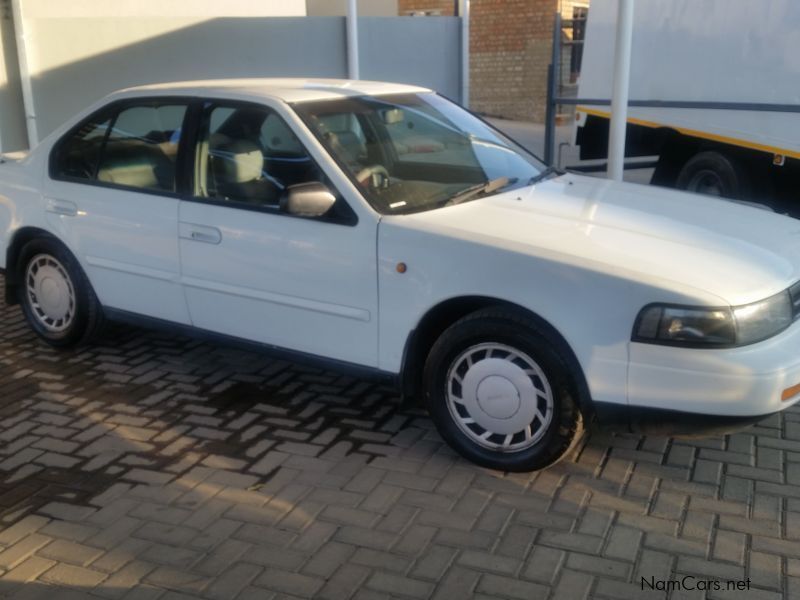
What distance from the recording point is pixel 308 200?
14.2ft

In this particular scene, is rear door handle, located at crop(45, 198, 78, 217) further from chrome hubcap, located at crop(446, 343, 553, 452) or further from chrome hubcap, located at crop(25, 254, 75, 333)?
chrome hubcap, located at crop(446, 343, 553, 452)

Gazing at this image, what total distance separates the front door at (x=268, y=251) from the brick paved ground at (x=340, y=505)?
0.52m

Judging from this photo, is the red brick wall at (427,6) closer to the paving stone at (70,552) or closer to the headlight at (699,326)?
the headlight at (699,326)

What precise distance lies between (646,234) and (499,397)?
995 millimetres

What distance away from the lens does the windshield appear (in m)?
4.50

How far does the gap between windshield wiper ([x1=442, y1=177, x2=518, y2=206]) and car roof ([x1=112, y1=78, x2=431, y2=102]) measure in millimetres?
922

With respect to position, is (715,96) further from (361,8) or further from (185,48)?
(361,8)

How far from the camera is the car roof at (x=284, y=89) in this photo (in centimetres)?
488

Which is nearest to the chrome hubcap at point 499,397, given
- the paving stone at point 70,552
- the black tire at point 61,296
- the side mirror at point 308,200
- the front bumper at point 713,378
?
the front bumper at point 713,378

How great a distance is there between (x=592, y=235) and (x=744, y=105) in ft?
16.9

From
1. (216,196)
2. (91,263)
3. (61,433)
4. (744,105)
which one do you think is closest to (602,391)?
(216,196)

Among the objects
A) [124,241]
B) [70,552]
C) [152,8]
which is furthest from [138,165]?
[152,8]

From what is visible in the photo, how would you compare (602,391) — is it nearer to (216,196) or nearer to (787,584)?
(787,584)

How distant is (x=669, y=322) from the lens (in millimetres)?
3592
